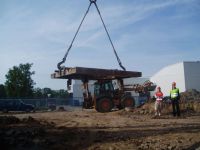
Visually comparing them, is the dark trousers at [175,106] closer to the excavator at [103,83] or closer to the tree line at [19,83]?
the excavator at [103,83]

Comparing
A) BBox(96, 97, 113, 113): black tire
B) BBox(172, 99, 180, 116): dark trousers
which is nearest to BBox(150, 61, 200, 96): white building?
BBox(96, 97, 113, 113): black tire

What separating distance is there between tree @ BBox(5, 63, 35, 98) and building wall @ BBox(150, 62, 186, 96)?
23.3 m

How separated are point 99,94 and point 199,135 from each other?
521 inches

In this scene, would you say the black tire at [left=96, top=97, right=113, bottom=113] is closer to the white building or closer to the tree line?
the white building

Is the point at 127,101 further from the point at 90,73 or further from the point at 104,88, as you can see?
the point at 90,73

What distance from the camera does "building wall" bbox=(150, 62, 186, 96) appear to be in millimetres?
53531

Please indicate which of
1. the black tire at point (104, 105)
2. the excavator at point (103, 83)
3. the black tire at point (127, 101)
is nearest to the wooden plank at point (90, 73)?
the excavator at point (103, 83)

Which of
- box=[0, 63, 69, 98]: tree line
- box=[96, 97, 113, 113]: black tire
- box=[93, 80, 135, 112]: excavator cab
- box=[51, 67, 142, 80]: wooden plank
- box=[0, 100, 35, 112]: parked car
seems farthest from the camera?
box=[0, 63, 69, 98]: tree line

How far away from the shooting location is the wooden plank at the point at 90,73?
20312 millimetres

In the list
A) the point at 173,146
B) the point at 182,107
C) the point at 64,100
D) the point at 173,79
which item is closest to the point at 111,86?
the point at 182,107

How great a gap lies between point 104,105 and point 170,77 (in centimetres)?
3644

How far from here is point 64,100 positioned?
50.1 metres

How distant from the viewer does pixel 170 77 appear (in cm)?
5675

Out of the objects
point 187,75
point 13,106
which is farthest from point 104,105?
point 187,75
